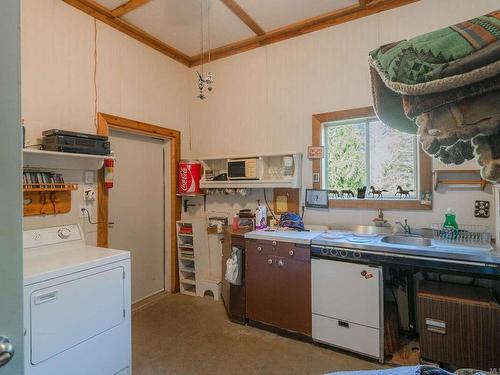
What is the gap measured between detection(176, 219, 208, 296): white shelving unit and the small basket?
8.48ft

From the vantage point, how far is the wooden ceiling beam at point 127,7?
275cm

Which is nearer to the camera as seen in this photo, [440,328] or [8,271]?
[8,271]

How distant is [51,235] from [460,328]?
3.19 meters

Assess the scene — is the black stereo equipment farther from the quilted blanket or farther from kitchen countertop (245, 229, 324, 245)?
the quilted blanket

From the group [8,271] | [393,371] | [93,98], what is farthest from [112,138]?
[393,371]

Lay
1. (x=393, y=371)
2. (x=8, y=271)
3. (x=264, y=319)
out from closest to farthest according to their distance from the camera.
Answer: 1. (x=8, y=271)
2. (x=393, y=371)
3. (x=264, y=319)

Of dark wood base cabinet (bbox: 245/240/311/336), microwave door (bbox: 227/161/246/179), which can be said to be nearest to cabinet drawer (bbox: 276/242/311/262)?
dark wood base cabinet (bbox: 245/240/311/336)

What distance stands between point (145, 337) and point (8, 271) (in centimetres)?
239

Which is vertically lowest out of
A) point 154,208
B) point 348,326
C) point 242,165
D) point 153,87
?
point 348,326

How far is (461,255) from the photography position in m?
1.97

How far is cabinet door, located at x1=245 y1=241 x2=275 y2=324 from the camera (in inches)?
108

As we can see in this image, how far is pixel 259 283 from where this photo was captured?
2.81 meters

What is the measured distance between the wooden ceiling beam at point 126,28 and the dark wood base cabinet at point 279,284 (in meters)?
2.68

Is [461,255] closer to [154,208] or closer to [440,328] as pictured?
[440,328]
